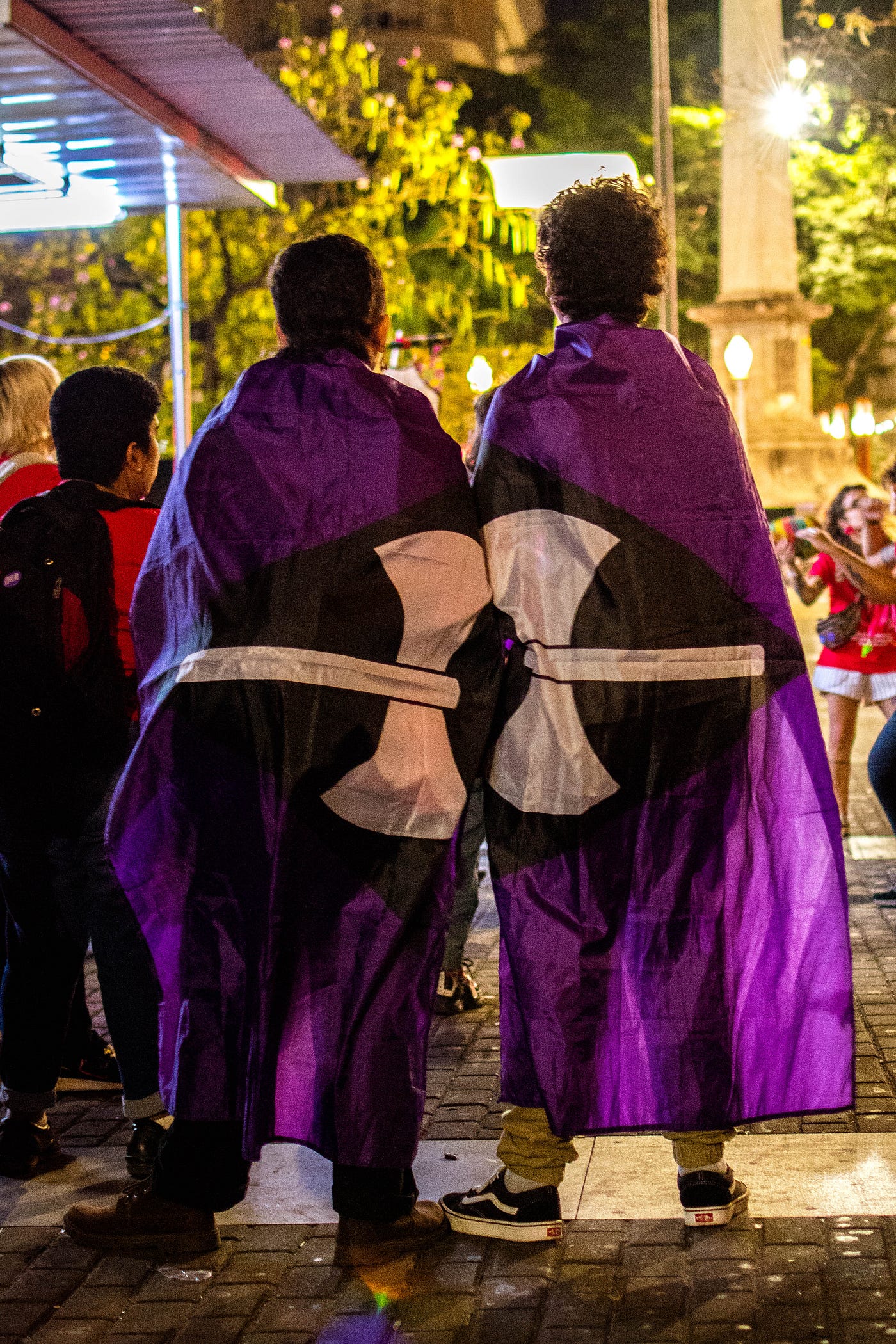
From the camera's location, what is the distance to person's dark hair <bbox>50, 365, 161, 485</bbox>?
400cm

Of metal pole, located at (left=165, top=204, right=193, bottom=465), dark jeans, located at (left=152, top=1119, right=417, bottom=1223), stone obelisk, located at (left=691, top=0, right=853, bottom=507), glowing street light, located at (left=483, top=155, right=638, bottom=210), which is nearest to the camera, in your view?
dark jeans, located at (left=152, top=1119, right=417, bottom=1223)

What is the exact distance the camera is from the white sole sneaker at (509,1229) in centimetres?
350

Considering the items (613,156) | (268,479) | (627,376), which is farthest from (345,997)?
(613,156)

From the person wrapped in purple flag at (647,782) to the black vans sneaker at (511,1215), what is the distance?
20cm

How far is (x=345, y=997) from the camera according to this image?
3299 millimetres

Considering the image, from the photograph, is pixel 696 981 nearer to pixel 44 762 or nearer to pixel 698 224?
pixel 44 762

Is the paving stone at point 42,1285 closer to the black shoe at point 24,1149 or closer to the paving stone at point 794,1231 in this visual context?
the black shoe at point 24,1149

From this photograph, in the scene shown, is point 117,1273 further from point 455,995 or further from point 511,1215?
point 455,995

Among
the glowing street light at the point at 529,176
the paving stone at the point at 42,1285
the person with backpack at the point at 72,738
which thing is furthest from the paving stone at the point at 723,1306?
the glowing street light at the point at 529,176

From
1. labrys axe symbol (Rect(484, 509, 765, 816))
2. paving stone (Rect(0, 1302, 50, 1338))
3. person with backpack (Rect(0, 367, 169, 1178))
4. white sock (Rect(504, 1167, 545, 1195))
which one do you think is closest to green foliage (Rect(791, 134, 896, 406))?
person with backpack (Rect(0, 367, 169, 1178))

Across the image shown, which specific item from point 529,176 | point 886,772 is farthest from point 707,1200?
point 529,176

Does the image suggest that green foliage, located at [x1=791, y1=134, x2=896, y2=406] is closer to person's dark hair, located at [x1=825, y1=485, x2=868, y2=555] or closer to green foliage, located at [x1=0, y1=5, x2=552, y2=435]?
green foliage, located at [x1=0, y1=5, x2=552, y2=435]

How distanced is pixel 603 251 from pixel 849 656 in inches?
195

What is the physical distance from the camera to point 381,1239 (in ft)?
11.2
